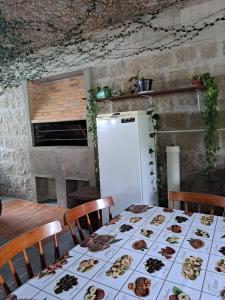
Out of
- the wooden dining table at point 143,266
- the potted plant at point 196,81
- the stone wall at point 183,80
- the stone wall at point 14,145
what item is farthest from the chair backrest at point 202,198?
the stone wall at point 14,145

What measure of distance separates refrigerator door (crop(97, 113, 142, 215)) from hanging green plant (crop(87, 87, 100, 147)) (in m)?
0.71

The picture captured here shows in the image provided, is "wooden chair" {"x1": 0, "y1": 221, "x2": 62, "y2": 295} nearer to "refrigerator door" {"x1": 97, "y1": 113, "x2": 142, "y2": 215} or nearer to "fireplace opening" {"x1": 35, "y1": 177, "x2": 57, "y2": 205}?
"refrigerator door" {"x1": 97, "y1": 113, "x2": 142, "y2": 215}

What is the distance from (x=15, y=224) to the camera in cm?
343

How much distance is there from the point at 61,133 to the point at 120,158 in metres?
1.85

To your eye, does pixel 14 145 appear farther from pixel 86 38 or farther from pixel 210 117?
pixel 210 117

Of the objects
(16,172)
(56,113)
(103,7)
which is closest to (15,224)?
(16,172)

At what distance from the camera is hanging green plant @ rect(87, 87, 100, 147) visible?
337cm

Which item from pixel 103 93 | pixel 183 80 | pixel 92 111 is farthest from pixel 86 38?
pixel 183 80

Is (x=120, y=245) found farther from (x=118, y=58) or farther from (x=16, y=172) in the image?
(x=16, y=172)

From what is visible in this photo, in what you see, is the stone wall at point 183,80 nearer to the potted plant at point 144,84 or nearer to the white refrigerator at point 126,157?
the potted plant at point 144,84

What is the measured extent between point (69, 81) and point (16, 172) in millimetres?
2091

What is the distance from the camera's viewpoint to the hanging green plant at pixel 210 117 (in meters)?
2.53

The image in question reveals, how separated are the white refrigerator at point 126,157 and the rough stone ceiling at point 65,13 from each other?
49.7 inches

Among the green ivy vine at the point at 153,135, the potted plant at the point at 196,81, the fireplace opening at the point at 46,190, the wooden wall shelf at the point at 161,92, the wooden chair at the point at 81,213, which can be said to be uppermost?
the potted plant at the point at 196,81
